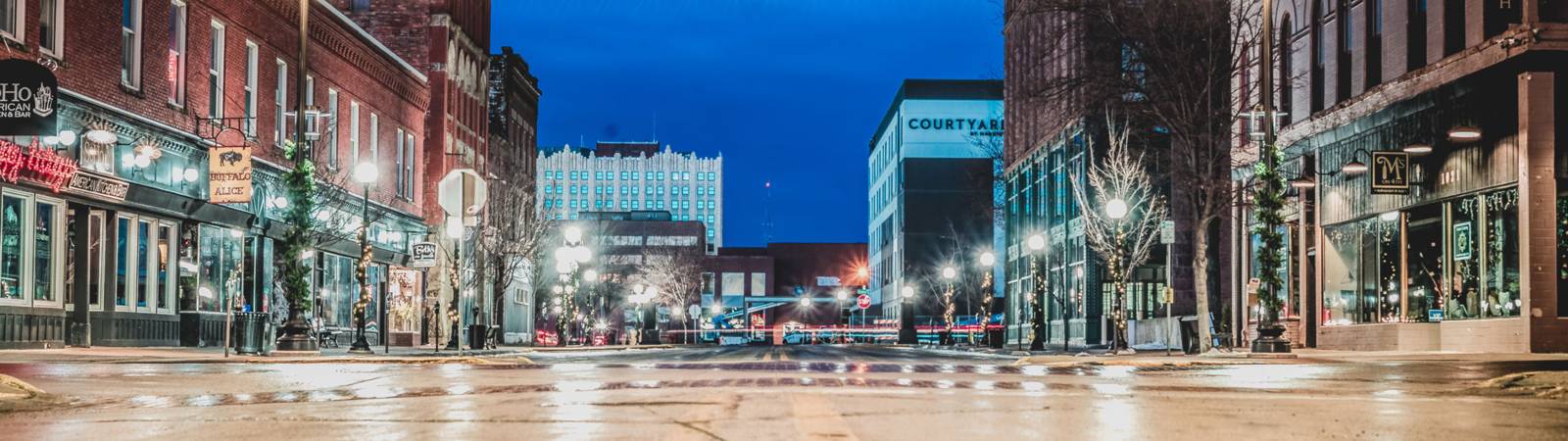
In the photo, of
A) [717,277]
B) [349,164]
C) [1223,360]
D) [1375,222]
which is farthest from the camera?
[717,277]

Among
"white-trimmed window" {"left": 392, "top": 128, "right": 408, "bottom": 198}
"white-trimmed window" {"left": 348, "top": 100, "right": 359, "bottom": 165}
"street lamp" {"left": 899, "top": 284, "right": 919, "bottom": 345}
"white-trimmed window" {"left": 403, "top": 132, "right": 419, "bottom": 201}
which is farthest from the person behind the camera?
"street lamp" {"left": 899, "top": 284, "right": 919, "bottom": 345}

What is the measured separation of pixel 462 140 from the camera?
64.6 metres

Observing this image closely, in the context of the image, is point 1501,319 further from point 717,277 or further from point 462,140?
point 717,277

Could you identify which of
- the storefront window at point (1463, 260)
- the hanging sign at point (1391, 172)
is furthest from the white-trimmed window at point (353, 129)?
the storefront window at point (1463, 260)

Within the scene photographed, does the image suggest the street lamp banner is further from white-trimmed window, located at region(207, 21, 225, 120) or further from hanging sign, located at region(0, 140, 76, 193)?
hanging sign, located at region(0, 140, 76, 193)

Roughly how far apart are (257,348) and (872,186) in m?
123

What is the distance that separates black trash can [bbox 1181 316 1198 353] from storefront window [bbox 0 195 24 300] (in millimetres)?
23557

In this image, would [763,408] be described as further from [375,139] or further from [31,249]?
[375,139]

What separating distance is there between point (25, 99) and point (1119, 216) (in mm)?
24537

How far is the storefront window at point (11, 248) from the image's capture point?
29328mm

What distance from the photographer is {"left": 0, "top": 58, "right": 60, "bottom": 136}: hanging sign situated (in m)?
17.7

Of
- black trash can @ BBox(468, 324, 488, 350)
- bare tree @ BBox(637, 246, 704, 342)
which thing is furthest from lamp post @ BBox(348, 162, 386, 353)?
bare tree @ BBox(637, 246, 704, 342)

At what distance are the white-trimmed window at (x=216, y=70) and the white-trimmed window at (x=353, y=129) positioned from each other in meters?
10.2

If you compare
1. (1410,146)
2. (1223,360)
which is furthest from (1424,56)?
(1223,360)
